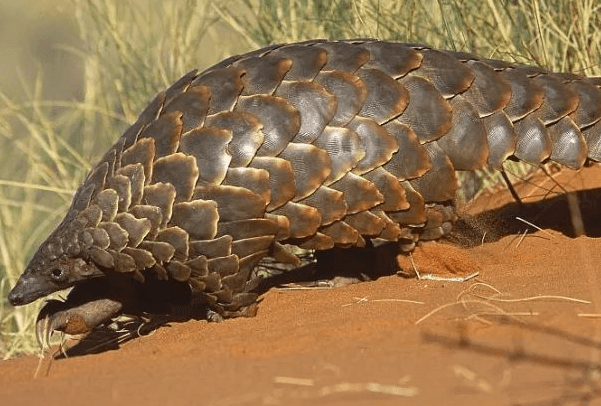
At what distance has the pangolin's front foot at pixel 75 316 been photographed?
235 inches

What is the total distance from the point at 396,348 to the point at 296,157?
4.51 feet

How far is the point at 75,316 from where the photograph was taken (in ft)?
19.5

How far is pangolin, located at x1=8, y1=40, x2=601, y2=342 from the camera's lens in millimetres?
5363

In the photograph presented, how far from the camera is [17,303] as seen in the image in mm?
5887

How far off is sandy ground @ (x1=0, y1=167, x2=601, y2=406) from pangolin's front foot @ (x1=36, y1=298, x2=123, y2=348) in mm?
241

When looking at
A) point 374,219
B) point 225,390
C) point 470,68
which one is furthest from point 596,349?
point 470,68

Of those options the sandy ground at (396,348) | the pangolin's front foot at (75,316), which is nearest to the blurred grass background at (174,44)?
the pangolin's front foot at (75,316)

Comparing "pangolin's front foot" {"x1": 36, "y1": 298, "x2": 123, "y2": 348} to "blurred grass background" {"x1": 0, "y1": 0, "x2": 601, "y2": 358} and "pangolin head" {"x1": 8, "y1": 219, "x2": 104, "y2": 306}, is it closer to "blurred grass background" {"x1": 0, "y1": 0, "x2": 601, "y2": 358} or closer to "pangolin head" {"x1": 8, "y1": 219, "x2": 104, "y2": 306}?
"pangolin head" {"x1": 8, "y1": 219, "x2": 104, "y2": 306}

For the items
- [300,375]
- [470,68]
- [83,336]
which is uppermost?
[470,68]

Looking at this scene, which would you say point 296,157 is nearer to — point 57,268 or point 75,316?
point 57,268

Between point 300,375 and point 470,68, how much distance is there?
2.23 meters

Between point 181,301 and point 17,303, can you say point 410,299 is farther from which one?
point 17,303

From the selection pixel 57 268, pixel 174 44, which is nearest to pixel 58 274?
pixel 57 268

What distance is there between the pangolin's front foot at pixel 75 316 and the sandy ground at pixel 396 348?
241 millimetres
